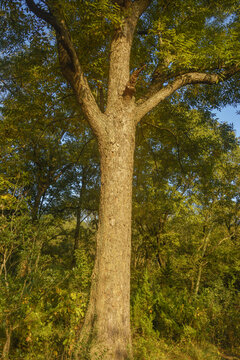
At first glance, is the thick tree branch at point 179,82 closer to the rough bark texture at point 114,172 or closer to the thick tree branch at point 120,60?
the rough bark texture at point 114,172

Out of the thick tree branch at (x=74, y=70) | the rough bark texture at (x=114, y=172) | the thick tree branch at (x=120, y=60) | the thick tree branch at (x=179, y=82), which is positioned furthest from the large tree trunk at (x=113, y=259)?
the thick tree branch at (x=179, y=82)

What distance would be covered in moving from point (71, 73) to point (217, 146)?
617 cm

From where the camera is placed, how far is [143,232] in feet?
33.9

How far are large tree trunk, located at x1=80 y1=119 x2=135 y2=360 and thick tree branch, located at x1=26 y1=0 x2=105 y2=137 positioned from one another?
1.03 ft

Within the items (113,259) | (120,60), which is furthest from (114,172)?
(120,60)

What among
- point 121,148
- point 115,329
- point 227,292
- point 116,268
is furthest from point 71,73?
point 227,292

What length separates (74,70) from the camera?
3.74 m

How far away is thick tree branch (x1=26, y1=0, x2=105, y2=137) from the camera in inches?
140

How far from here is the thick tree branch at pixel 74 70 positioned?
3551mm

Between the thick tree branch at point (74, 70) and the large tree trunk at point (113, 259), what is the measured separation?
315mm

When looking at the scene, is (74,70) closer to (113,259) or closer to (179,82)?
(179,82)

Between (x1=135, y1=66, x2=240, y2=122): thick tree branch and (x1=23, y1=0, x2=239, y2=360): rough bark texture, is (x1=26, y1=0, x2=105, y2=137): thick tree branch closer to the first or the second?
(x1=23, y1=0, x2=239, y2=360): rough bark texture

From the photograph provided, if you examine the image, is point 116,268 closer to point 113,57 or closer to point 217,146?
point 113,57

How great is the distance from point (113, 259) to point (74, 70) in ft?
10.7
